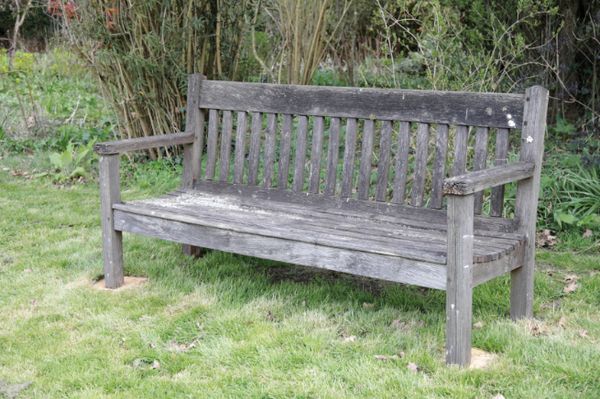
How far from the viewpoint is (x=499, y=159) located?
3.76m

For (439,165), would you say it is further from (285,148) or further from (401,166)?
(285,148)

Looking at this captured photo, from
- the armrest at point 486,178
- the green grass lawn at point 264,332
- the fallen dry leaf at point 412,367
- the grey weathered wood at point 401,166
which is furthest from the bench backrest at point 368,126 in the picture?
the fallen dry leaf at point 412,367

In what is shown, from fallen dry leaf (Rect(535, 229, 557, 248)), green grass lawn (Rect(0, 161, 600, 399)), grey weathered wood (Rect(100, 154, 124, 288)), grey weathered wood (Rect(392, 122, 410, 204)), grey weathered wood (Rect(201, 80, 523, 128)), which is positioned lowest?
green grass lawn (Rect(0, 161, 600, 399))

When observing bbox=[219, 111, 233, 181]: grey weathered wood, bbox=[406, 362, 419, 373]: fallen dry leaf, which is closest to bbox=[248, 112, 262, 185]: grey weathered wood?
bbox=[219, 111, 233, 181]: grey weathered wood

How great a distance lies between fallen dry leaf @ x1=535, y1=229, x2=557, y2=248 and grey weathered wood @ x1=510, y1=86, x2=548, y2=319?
1434 mm

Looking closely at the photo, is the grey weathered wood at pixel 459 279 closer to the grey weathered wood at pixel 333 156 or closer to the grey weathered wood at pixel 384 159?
the grey weathered wood at pixel 384 159

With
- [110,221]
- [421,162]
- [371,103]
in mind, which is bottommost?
[110,221]

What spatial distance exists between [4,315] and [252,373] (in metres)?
1.57

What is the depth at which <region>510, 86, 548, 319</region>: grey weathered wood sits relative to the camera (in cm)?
357

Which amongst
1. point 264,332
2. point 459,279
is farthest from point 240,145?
point 459,279

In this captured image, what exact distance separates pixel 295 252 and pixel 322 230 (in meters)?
0.22

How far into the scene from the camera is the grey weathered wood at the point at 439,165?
3.92m

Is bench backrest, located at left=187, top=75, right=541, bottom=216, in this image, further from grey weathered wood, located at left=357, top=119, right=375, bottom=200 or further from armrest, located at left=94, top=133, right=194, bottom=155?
armrest, located at left=94, top=133, right=194, bottom=155

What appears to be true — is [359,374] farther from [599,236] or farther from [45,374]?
[599,236]
